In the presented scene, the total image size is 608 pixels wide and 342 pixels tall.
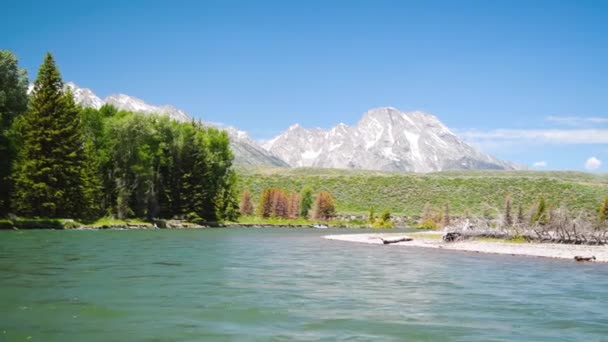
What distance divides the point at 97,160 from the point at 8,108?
12.1 metres

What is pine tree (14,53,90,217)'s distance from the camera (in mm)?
60156

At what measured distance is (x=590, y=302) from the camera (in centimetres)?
1873

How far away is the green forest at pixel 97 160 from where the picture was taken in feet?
201

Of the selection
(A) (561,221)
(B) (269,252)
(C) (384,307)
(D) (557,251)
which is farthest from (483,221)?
(C) (384,307)

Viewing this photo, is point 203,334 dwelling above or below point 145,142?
below

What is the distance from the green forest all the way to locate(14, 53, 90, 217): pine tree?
10 centimetres

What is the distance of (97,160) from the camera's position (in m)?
72.6

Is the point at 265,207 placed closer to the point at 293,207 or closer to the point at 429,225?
the point at 293,207

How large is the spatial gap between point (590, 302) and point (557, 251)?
22.5 meters

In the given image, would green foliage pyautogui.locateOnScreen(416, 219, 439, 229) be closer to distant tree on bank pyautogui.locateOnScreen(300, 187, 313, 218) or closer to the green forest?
distant tree on bank pyautogui.locateOnScreen(300, 187, 313, 218)

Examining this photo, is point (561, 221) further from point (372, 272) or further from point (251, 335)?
point (251, 335)

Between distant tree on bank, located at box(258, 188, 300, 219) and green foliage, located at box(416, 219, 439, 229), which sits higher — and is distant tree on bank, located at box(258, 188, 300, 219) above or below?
above

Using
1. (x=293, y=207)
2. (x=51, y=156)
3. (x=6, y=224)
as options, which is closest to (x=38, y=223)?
(x=6, y=224)

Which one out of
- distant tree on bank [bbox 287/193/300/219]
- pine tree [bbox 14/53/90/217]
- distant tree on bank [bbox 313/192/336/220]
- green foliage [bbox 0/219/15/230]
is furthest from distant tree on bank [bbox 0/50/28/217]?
distant tree on bank [bbox 313/192/336/220]
